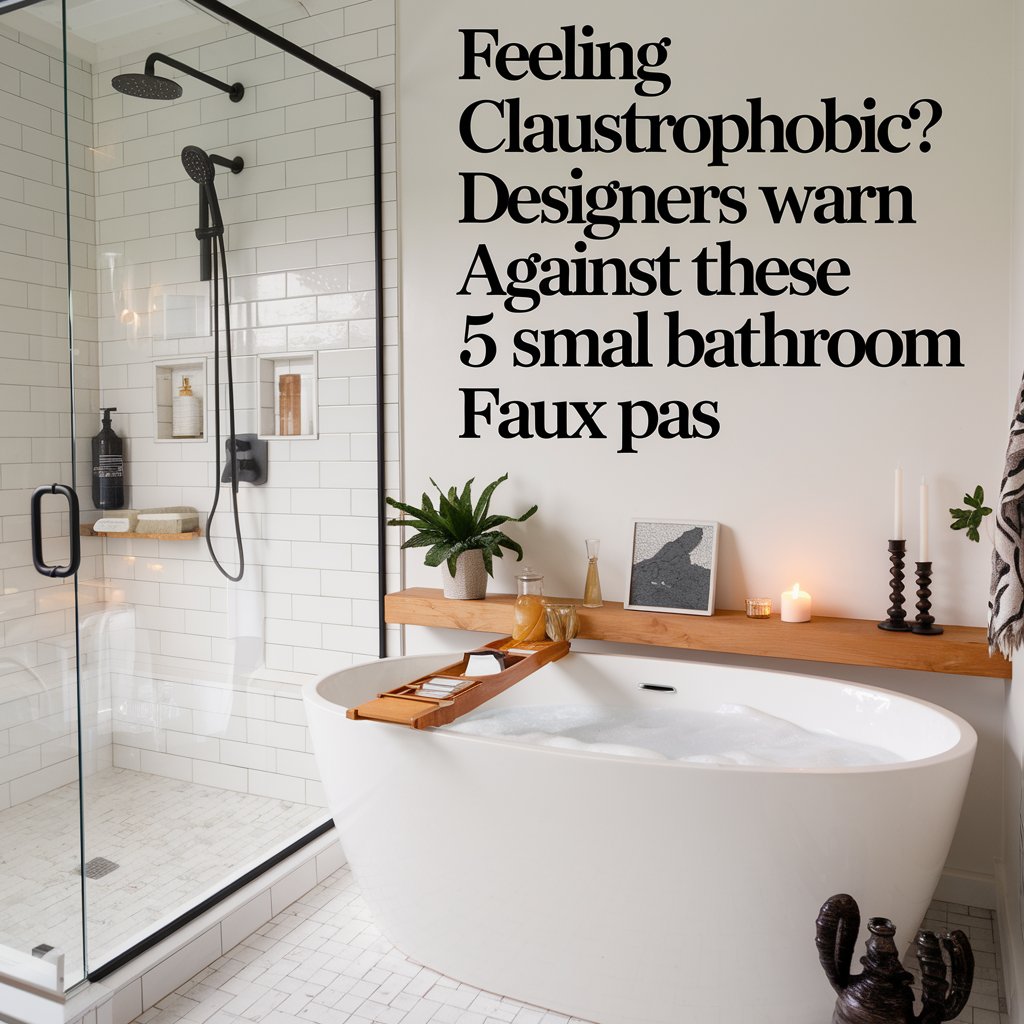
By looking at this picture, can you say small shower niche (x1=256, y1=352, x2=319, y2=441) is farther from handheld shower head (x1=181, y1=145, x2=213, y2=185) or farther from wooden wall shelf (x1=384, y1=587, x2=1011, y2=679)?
wooden wall shelf (x1=384, y1=587, x2=1011, y2=679)

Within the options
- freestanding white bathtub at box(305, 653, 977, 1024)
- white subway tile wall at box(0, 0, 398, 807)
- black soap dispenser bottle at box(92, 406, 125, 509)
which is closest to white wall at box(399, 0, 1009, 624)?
white subway tile wall at box(0, 0, 398, 807)

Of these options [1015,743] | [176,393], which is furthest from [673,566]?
[176,393]

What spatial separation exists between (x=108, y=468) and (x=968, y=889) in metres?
2.63

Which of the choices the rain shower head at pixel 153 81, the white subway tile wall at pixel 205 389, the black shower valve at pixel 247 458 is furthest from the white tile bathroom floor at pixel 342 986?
the rain shower head at pixel 153 81

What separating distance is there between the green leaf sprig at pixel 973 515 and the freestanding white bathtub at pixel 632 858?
53 centimetres

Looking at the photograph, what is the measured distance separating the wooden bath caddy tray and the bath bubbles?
91 mm

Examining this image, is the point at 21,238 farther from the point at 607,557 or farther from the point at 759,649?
the point at 759,649

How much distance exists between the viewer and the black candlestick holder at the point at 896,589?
2541 mm

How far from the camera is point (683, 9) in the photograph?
2.83 m

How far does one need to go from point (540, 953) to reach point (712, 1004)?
390 millimetres

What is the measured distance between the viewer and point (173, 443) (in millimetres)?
2338

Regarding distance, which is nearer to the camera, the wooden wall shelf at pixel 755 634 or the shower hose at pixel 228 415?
the wooden wall shelf at pixel 755 634

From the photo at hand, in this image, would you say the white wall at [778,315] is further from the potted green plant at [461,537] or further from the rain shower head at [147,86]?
the rain shower head at [147,86]

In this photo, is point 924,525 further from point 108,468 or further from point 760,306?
point 108,468
